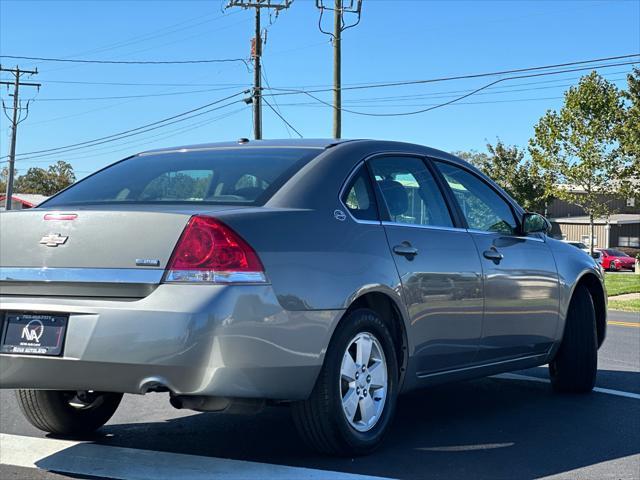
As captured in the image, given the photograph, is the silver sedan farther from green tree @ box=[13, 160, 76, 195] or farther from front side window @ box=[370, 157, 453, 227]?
green tree @ box=[13, 160, 76, 195]

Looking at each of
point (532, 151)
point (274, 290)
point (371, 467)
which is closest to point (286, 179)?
point (274, 290)

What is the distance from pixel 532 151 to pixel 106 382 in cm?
3818

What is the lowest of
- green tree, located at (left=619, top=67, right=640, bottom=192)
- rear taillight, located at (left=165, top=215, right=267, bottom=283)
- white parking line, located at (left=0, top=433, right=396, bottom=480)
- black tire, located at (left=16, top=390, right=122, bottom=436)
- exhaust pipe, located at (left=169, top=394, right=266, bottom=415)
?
white parking line, located at (left=0, top=433, right=396, bottom=480)

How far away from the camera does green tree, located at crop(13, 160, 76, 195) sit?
109 meters

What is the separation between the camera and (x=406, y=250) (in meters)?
5.13

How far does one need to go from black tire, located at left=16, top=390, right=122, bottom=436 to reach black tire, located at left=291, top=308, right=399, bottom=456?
4.26 feet

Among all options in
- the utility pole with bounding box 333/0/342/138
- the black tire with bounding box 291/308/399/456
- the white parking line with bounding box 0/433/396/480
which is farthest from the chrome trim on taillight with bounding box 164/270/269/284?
the utility pole with bounding box 333/0/342/138

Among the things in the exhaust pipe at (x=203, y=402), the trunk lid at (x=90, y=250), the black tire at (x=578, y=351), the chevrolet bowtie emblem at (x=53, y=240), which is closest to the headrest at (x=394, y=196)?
the trunk lid at (x=90, y=250)

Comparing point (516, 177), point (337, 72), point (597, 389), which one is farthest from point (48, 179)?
point (597, 389)

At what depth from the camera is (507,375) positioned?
26.0 feet

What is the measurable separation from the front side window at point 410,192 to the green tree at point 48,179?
105 m

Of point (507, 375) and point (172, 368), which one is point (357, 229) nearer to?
point (172, 368)

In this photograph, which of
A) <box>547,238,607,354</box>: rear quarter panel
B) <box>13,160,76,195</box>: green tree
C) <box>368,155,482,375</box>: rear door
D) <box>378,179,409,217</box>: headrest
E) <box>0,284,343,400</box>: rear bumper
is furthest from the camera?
<box>13,160,76,195</box>: green tree

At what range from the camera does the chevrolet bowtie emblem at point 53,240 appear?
173 inches
